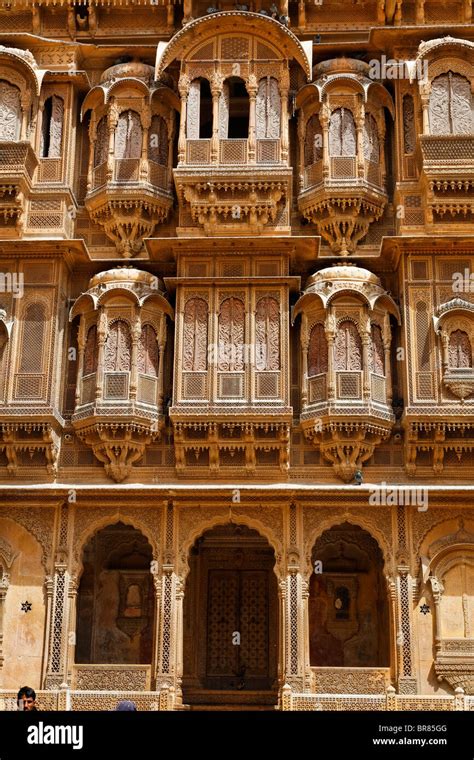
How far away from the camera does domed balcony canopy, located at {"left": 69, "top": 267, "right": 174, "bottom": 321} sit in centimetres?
1800

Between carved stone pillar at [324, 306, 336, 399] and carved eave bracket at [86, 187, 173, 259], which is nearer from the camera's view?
carved stone pillar at [324, 306, 336, 399]

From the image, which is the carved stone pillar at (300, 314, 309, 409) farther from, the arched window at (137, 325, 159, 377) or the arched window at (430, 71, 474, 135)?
the arched window at (430, 71, 474, 135)

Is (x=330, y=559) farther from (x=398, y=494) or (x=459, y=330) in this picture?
(x=459, y=330)

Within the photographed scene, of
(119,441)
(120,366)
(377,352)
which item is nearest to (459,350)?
(377,352)

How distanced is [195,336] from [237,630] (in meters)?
5.64

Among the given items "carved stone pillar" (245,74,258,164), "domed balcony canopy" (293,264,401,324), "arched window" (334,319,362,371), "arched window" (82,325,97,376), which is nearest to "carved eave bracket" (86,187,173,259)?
"arched window" (82,325,97,376)

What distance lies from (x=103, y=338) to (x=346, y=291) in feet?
13.8

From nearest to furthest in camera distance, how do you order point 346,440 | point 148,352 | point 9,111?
point 346,440 → point 148,352 → point 9,111

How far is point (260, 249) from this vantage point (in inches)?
720

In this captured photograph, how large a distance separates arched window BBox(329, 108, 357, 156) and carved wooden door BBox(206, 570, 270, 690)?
7.95 metres

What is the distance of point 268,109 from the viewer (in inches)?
746

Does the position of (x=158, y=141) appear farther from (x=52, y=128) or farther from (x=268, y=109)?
(x=268, y=109)
